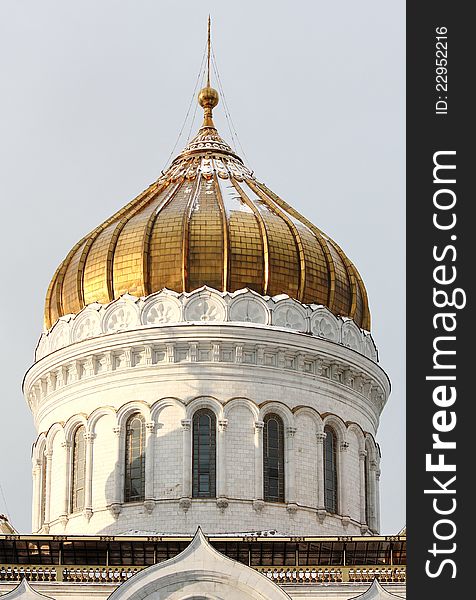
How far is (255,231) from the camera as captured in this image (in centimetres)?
4409

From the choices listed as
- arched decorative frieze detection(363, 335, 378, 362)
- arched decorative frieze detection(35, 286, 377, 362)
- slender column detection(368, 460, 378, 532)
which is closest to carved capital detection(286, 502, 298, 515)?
slender column detection(368, 460, 378, 532)

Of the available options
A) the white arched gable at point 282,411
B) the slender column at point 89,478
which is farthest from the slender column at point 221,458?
the slender column at point 89,478

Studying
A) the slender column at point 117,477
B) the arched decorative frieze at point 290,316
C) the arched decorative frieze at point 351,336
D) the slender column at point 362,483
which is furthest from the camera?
the arched decorative frieze at point 351,336

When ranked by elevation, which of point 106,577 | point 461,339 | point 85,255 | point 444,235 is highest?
point 85,255

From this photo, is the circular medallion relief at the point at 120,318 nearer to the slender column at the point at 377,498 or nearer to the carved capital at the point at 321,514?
the carved capital at the point at 321,514

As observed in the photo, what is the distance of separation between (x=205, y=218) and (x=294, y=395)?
5181 mm

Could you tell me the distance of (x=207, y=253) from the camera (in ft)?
143

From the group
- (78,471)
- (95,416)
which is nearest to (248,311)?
(95,416)

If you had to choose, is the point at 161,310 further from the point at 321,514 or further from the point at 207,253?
the point at 321,514

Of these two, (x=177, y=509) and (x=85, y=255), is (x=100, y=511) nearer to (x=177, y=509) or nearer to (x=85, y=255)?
(x=177, y=509)

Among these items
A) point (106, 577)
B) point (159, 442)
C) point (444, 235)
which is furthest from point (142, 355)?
point (444, 235)

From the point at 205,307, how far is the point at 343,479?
18.0ft

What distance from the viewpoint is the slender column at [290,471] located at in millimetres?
A: 41750

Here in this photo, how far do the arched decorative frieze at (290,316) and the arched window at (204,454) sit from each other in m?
2.91
